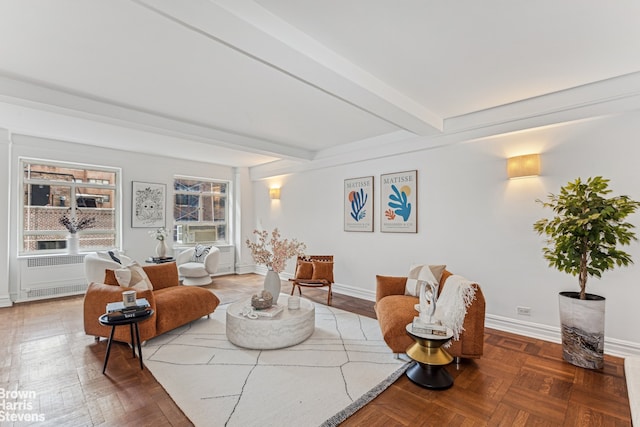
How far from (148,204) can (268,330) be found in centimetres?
434

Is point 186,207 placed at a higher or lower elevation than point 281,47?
lower

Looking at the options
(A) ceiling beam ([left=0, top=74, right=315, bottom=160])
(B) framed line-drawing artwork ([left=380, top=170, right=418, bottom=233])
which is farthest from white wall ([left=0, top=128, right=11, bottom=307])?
(B) framed line-drawing artwork ([left=380, top=170, right=418, bottom=233])

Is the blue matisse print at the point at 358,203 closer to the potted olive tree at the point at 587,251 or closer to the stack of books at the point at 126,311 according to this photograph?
the potted olive tree at the point at 587,251

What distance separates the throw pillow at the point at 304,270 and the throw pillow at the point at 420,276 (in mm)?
1748

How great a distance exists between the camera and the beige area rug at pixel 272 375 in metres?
2.04

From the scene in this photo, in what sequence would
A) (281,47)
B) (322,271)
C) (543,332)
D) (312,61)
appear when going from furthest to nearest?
1. (322,271)
2. (543,332)
3. (312,61)
4. (281,47)

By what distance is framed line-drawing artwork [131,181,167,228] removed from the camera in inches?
228

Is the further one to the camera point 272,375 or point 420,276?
point 420,276

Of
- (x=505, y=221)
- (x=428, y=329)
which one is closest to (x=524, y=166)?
(x=505, y=221)

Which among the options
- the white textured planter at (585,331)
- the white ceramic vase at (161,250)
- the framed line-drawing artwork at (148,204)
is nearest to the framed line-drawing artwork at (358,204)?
the white textured planter at (585,331)

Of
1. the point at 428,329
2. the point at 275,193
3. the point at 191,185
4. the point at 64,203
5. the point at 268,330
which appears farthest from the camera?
the point at 191,185

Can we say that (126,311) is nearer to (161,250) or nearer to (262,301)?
(262,301)

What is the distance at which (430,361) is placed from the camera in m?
2.38

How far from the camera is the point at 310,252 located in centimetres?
596
